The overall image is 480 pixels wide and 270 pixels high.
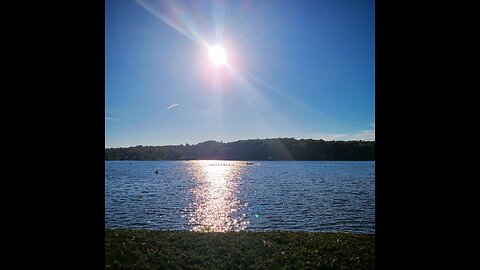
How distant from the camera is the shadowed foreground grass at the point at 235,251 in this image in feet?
35.3

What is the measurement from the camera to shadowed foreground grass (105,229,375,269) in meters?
10.8

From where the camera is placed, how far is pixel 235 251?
1234 centimetres

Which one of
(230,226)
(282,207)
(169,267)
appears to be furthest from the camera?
(282,207)
